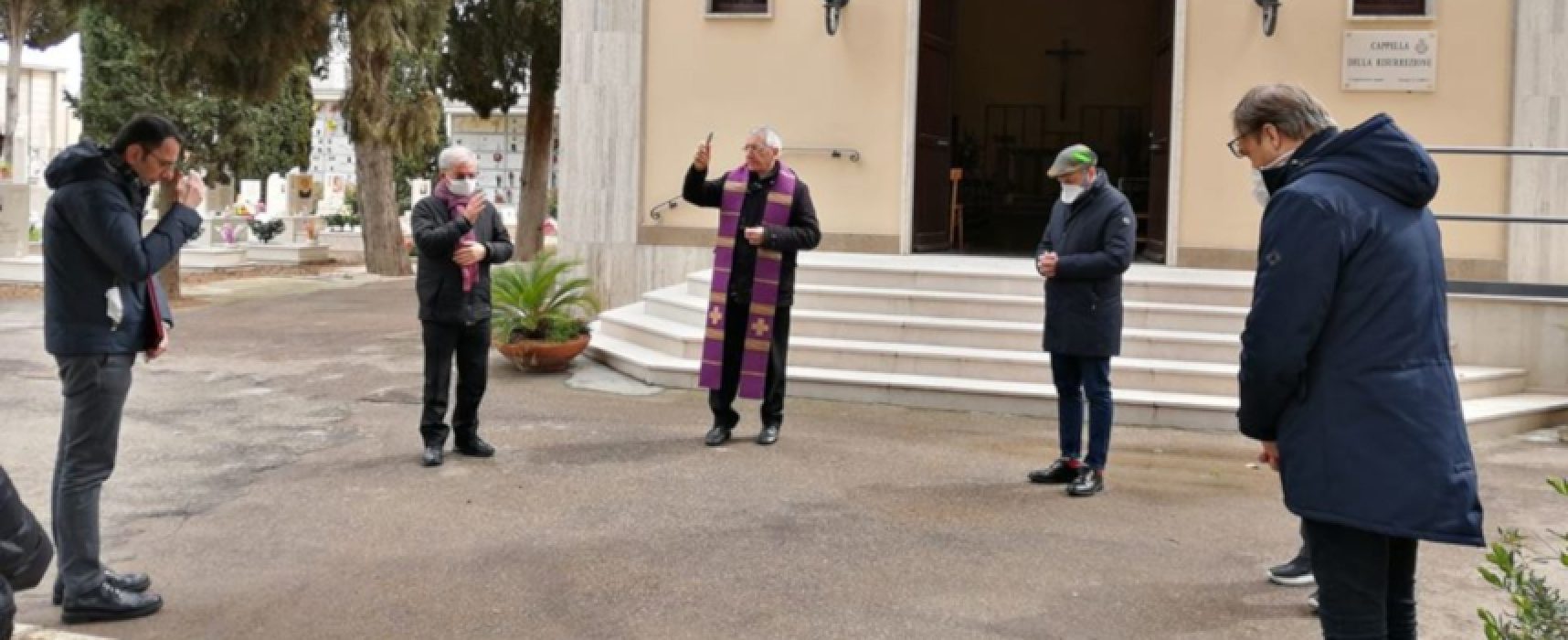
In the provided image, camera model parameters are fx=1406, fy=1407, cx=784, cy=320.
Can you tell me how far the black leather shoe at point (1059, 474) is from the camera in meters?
7.52

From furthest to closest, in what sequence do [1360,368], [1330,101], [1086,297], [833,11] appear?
1. [833,11]
2. [1330,101]
3. [1086,297]
4. [1360,368]

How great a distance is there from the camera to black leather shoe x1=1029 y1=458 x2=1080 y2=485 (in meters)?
7.52

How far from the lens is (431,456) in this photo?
777cm

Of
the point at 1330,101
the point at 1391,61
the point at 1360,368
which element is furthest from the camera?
the point at 1330,101

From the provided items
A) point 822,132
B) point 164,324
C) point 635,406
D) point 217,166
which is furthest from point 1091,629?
Result: point 217,166

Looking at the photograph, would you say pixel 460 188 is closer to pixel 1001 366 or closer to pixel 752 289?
pixel 752 289

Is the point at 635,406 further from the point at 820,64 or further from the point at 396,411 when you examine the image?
the point at 820,64

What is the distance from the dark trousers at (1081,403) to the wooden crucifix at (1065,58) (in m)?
13.6

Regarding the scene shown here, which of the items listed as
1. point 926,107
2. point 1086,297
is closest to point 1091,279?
point 1086,297

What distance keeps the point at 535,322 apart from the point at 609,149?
3.17 meters

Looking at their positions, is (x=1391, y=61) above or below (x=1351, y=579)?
above

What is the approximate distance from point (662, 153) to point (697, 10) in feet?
4.71

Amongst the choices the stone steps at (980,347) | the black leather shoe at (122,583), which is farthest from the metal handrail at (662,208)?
the black leather shoe at (122,583)

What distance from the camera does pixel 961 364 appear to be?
34.1 feet
